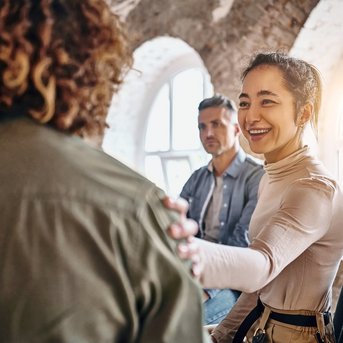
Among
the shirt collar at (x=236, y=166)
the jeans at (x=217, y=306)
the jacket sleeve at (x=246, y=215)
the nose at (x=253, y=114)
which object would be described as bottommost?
the jeans at (x=217, y=306)

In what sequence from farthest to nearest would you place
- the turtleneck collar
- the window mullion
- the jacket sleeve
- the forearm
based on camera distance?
1. the window mullion
2. the jacket sleeve
3. the turtleneck collar
4. the forearm

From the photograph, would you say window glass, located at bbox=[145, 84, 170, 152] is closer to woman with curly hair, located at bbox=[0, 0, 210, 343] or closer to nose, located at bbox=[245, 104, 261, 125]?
nose, located at bbox=[245, 104, 261, 125]

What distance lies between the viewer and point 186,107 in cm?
445

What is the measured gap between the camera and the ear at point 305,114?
1582mm

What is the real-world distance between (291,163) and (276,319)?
412mm

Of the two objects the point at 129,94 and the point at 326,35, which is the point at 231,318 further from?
the point at 129,94

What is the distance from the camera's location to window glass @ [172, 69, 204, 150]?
4332mm

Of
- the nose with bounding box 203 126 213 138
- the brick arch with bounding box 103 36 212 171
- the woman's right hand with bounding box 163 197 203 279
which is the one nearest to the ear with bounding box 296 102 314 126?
the woman's right hand with bounding box 163 197 203 279

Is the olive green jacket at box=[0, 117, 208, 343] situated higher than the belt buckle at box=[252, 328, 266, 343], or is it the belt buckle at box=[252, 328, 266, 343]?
the olive green jacket at box=[0, 117, 208, 343]

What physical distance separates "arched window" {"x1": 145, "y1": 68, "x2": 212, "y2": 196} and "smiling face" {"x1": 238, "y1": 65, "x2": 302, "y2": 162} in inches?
102

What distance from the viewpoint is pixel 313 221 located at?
135 cm

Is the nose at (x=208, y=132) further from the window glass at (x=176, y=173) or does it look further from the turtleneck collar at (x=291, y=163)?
the turtleneck collar at (x=291, y=163)

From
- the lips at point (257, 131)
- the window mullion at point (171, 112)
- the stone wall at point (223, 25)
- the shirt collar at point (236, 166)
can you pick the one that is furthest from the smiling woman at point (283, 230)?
the window mullion at point (171, 112)

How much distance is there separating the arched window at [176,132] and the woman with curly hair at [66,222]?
3.46 metres
